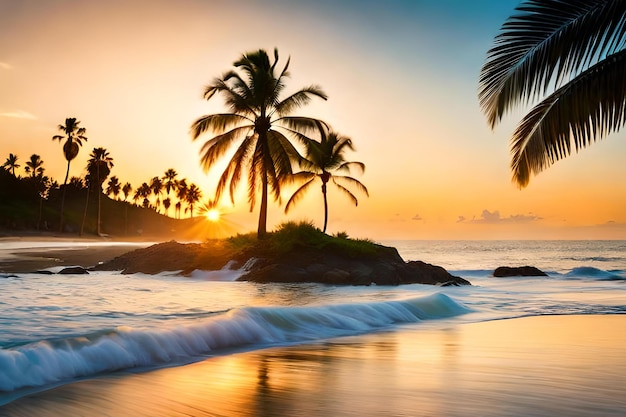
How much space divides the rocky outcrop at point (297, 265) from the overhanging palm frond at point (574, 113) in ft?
51.2

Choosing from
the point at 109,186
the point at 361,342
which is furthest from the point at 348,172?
the point at 109,186

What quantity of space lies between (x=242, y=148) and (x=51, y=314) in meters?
20.5

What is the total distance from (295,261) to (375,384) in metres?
19.7

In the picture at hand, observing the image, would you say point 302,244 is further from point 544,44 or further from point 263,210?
point 544,44

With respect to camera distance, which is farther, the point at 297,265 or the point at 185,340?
the point at 297,265

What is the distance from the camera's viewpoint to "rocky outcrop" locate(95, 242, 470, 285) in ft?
78.6

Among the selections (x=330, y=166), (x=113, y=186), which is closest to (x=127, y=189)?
(x=113, y=186)

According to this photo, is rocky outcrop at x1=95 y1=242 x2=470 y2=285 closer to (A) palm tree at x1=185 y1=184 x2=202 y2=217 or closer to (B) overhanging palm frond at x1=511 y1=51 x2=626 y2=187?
(B) overhanging palm frond at x1=511 y1=51 x2=626 y2=187

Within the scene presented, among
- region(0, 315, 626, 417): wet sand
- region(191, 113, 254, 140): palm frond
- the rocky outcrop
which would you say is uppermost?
region(191, 113, 254, 140): palm frond

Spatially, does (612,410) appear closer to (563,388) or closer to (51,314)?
(563,388)

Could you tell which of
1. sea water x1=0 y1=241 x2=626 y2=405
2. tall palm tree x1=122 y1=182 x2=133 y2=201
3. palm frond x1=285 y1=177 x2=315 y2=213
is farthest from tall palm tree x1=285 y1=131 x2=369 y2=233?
tall palm tree x1=122 y1=182 x2=133 y2=201

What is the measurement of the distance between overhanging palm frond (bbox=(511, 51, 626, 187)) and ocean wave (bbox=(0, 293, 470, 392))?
3.96m

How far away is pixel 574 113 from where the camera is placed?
7887mm

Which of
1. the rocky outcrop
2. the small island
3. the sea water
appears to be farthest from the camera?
the small island
